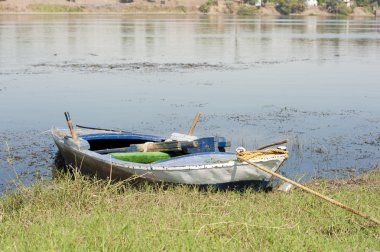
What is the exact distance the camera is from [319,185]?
9.73 metres

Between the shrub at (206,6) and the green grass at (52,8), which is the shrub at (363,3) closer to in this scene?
the shrub at (206,6)

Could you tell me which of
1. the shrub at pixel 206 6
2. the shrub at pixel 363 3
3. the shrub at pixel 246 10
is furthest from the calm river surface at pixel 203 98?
the shrub at pixel 363 3

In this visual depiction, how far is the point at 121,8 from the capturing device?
101375 millimetres

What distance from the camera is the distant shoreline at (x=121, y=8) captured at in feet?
289

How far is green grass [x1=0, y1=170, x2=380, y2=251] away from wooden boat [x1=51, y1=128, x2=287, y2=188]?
0.19m

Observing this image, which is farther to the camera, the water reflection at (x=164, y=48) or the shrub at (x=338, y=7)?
the shrub at (x=338, y=7)

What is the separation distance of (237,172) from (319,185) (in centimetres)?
156

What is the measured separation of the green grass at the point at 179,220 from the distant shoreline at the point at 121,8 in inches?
3214

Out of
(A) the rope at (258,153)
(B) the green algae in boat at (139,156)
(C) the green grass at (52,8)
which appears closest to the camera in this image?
(A) the rope at (258,153)

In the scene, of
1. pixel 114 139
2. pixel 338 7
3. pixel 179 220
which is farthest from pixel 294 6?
pixel 179 220

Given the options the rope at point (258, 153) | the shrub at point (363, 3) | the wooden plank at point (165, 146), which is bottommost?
the wooden plank at point (165, 146)

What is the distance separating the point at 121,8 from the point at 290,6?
103 feet

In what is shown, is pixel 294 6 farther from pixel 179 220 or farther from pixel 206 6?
pixel 179 220

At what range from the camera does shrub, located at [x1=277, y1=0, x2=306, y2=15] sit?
11450 centimetres
